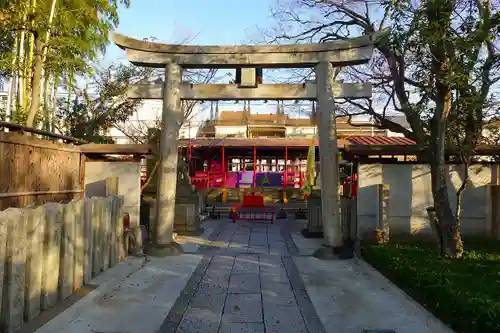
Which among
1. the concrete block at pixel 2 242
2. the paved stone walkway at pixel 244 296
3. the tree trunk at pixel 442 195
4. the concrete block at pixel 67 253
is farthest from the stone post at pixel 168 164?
the tree trunk at pixel 442 195

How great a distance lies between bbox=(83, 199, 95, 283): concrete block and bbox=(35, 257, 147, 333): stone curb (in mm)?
174

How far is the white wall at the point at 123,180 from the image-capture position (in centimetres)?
1041

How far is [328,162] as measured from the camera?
365 inches

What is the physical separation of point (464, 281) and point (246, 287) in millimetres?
3060

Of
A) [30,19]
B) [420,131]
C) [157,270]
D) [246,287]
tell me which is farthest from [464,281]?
[30,19]

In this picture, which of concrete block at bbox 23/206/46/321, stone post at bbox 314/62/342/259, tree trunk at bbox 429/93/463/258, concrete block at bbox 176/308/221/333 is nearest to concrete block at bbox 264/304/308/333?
concrete block at bbox 176/308/221/333

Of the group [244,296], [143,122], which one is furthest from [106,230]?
[143,122]

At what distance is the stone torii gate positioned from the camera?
925 centimetres

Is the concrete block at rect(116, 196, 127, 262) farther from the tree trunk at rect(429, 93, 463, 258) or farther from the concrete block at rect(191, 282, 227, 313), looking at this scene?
the tree trunk at rect(429, 93, 463, 258)

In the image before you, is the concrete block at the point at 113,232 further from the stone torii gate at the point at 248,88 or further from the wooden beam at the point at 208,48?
the wooden beam at the point at 208,48

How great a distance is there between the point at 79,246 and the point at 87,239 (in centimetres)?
34

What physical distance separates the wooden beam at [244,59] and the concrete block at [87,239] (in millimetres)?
4061

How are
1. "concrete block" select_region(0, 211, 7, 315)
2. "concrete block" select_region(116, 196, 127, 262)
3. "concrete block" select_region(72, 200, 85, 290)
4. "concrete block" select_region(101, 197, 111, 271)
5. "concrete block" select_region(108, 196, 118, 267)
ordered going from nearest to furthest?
"concrete block" select_region(0, 211, 7, 315) < "concrete block" select_region(72, 200, 85, 290) < "concrete block" select_region(101, 197, 111, 271) < "concrete block" select_region(108, 196, 118, 267) < "concrete block" select_region(116, 196, 127, 262)

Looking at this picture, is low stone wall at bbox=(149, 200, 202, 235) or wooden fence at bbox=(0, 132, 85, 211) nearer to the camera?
wooden fence at bbox=(0, 132, 85, 211)
